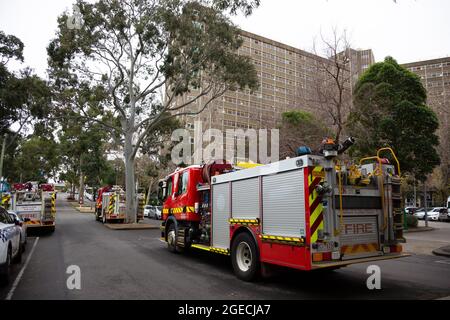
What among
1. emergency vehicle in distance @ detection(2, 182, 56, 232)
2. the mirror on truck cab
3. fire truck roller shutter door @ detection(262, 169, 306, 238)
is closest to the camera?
fire truck roller shutter door @ detection(262, 169, 306, 238)

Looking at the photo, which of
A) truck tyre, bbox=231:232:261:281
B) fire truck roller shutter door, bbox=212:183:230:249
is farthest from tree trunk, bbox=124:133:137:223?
truck tyre, bbox=231:232:261:281

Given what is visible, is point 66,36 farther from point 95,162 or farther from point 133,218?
point 95,162

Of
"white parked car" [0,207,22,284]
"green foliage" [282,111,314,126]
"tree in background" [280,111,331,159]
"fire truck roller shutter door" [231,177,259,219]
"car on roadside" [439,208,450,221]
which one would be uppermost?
"green foliage" [282,111,314,126]

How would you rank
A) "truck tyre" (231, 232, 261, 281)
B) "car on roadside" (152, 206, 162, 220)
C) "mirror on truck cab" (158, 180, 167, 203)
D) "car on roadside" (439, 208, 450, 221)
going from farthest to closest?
1. "car on roadside" (439, 208, 450, 221)
2. "car on roadside" (152, 206, 162, 220)
3. "mirror on truck cab" (158, 180, 167, 203)
4. "truck tyre" (231, 232, 261, 281)

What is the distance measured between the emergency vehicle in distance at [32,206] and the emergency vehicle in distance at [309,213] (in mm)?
11919

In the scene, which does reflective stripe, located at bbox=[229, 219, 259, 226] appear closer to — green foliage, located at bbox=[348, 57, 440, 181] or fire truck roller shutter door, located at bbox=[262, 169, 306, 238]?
fire truck roller shutter door, located at bbox=[262, 169, 306, 238]

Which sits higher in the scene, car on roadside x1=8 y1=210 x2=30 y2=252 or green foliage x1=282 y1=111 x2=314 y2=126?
green foliage x1=282 y1=111 x2=314 y2=126

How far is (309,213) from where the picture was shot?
641cm

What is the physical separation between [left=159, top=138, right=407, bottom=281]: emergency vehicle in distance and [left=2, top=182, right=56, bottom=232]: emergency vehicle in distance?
11919mm

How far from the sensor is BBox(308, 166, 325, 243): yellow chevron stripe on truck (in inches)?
252

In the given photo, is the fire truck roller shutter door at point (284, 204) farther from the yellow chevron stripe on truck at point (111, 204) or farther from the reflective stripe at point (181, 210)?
the yellow chevron stripe on truck at point (111, 204)

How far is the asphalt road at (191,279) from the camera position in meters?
6.82

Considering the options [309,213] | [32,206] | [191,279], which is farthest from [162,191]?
[32,206]

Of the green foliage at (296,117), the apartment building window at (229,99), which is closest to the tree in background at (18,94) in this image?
the green foliage at (296,117)
